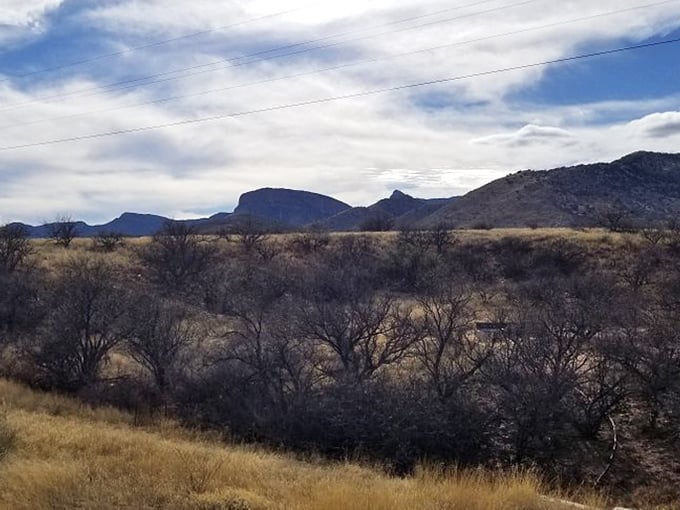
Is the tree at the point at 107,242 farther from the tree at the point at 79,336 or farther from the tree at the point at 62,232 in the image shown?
the tree at the point at 79,336

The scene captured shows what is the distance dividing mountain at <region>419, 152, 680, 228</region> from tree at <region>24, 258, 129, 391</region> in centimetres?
6953

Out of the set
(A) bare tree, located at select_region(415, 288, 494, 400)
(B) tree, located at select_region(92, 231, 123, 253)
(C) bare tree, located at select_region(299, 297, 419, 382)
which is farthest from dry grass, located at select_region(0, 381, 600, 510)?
(B) tree, located at select_region(92, 231, 123, 253)

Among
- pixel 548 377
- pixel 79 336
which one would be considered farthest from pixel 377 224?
pixel 548 377

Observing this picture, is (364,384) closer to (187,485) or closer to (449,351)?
(449,351)

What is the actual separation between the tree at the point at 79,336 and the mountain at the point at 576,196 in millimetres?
69533

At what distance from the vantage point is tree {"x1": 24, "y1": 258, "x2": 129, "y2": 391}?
23.8 m

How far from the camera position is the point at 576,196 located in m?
106

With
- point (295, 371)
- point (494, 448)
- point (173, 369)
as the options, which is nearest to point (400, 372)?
point (295, 371)

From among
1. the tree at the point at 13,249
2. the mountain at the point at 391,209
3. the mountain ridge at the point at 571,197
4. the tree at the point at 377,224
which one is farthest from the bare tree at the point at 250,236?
the mountain at the point at 391,209

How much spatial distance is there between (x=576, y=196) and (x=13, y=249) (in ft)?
271

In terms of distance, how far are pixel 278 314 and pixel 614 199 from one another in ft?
292

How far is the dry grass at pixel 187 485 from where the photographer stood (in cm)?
869

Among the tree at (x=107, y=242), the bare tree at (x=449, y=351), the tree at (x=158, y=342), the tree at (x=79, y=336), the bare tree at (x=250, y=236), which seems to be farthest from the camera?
the bare tree at (x=250, y=236)

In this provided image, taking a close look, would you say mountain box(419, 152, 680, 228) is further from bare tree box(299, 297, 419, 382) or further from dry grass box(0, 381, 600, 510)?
dry grass box(0, 381, 600, 510)
